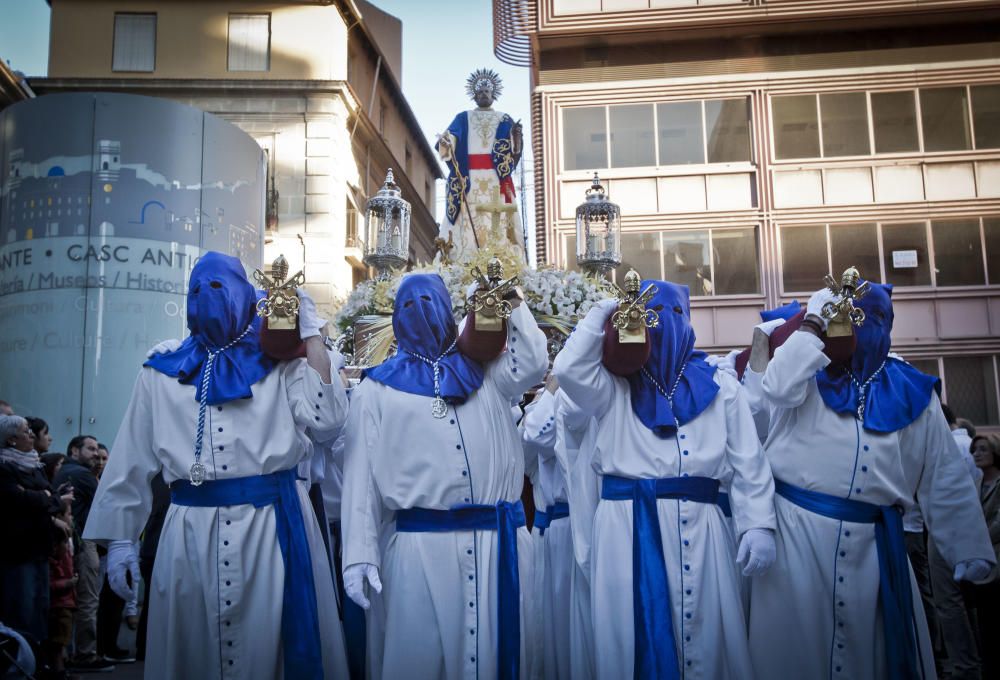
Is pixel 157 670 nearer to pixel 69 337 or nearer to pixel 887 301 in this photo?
pixel 887 301

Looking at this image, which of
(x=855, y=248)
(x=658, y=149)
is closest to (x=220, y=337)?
(x=658, y=149)

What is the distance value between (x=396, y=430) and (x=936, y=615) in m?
5.08

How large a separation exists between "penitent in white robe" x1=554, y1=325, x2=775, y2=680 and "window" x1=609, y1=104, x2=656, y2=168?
13.6m

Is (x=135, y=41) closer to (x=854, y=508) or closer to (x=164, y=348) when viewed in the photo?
(x=164, y=348)

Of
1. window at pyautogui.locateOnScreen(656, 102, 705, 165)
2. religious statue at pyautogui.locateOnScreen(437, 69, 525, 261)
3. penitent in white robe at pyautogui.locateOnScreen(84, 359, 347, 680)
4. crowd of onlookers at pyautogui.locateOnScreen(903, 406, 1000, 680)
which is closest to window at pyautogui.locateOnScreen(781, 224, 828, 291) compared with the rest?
window at pyautogui.locateOnScreen(656, 102, 705, 165)

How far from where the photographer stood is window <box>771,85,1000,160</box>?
17.6m

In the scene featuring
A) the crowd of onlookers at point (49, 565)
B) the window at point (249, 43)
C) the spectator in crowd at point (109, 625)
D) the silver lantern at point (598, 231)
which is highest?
the window at point (249, 43)

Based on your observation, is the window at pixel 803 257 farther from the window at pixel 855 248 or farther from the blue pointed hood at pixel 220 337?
the blue pointed hood at pixel 220 337

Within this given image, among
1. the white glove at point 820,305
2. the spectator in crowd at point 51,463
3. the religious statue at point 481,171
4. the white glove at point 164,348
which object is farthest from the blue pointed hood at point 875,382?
the spectator in crowd at point 51,463

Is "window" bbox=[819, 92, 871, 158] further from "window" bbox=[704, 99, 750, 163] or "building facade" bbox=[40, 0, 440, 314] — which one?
"building facade" bbox=[40, 0, 440, 314]

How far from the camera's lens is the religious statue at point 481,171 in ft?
29.4

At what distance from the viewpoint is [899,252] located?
17375 mm

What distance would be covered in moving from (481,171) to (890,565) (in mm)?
5782

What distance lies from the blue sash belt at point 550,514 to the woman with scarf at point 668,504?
1.16 m
